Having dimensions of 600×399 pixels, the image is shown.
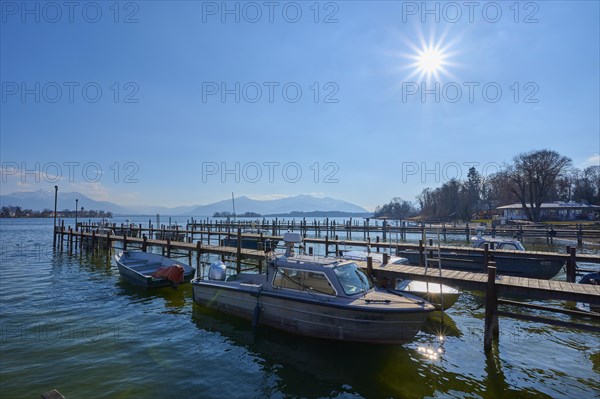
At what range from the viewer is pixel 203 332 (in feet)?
36.9

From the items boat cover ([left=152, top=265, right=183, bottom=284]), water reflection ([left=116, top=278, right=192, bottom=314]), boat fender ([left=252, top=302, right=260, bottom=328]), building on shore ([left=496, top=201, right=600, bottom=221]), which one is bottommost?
water reflection ([left=116, top=278, right=192, bottom=314])

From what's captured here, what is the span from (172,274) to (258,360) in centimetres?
931

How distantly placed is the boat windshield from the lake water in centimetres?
161

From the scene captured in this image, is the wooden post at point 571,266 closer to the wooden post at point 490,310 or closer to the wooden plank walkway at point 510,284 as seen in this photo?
the wooden plank walkway at point 510,284

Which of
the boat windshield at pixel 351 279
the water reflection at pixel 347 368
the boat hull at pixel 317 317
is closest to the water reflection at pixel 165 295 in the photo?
the boat hull at pixel 317 317

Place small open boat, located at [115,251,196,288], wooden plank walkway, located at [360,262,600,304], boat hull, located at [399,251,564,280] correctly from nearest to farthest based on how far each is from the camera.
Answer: wooden plank walkway, located at [360,262,600,304]
small open boat, located at [115,251,196,288]
boat hull, located at [399,251,564,280]

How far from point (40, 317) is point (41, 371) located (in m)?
5.24

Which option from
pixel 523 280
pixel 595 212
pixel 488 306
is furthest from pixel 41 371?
pixel 595 212

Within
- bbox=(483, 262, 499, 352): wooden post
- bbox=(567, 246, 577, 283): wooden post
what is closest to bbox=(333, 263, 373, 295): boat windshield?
bbox=(483, 262, 499, 352): wooden post

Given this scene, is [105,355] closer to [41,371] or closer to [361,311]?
[41,371]

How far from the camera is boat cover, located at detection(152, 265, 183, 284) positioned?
656 inches

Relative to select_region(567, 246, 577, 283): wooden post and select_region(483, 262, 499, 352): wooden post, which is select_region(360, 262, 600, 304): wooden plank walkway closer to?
select_region(483, 262, 499, 352): wooden post

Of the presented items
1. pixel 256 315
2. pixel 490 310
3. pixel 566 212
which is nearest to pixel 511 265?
pixel 490 310

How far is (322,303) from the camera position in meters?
9.55
